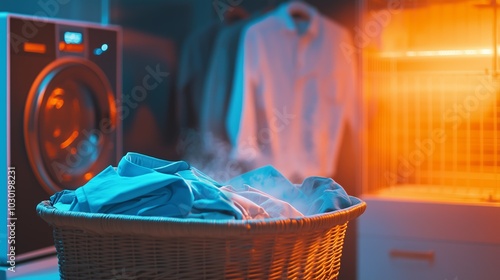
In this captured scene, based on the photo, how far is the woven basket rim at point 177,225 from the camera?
907 millimetres

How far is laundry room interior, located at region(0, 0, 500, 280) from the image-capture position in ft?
7.39

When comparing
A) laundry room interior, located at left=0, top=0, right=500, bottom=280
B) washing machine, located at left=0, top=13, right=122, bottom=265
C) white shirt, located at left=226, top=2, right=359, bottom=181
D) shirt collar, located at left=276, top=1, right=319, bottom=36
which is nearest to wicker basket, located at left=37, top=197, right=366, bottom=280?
laundry room interior, located at left=0, top=0, right=500, bottom=280

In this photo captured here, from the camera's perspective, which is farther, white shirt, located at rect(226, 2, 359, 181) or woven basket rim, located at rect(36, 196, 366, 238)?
white shirt, located at rect(226, 2, 359, 181)

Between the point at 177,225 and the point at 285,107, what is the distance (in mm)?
1975

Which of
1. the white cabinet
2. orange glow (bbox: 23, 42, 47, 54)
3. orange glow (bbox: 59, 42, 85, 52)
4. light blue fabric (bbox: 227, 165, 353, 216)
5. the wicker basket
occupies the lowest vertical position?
the white cabinet

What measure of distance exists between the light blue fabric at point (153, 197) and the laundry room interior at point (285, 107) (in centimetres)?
89

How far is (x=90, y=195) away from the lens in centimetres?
104

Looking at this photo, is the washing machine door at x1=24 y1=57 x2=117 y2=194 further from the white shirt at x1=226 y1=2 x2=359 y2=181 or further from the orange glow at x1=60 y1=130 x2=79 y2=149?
the white shirt at x1=226 y1=2 x2=359 y2=181

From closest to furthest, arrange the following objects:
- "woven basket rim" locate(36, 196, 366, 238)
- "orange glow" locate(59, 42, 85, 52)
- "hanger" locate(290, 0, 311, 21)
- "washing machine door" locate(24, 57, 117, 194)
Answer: "woven basket rim" locate(36, 196, 366, 238) < "washing machine door" locate(24, 57, 117, 194) < "orange glow" locate(59, 42, 85, 52) < "hanger" locate(290, 0, 311, 21)

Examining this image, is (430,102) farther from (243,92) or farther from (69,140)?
(69,140)

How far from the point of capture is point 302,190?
48.9 inches

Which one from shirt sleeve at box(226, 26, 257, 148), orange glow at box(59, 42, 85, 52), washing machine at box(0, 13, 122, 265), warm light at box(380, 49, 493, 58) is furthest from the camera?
shirt sleeve at box(226, 26, 257, 148)

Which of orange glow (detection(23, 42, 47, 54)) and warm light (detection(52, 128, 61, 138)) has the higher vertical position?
orange glow (detection(23, 42, 47, 54))

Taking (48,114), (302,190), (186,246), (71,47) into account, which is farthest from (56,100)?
(186,246)
